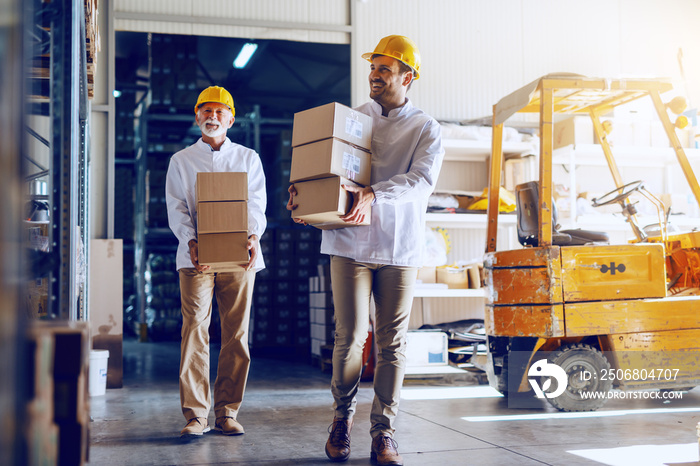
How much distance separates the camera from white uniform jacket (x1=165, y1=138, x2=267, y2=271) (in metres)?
3.92

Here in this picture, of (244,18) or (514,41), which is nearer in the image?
(244,18)

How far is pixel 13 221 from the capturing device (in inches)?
34.8

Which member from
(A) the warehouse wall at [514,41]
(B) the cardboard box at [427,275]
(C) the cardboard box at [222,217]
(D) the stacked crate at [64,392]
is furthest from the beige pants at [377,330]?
(A) the warehouse wall at [514,41]

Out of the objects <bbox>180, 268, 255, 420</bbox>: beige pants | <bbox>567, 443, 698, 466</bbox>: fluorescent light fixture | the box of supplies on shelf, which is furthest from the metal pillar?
the box of supplies on shelf

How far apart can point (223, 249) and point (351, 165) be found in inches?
37.9

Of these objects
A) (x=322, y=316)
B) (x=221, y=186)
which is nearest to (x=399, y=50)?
(x=221, y=186)

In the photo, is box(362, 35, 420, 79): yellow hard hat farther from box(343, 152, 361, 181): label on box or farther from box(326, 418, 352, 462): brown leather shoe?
box(326, 418, 352, 462): brown leather shoe

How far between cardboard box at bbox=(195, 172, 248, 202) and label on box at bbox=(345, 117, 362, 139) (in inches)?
31.6

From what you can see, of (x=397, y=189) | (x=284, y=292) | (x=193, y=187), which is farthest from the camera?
(x=284, y=292)

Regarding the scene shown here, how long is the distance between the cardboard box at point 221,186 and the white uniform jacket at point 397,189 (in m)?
0.62

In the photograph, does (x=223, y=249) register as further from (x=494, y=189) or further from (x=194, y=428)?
(x=494, y=189)

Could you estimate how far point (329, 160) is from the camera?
123 inches

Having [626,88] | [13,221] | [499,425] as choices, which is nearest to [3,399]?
[13,221]

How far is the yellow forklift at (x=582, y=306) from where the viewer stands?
15.2 ft
